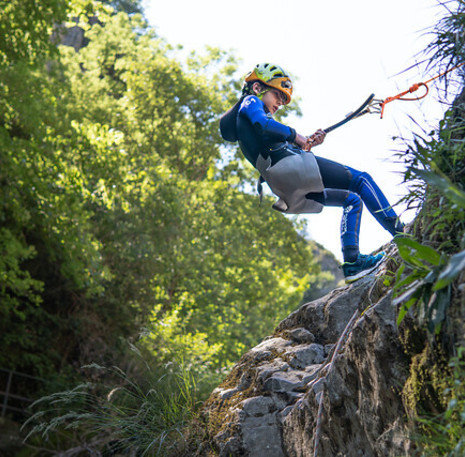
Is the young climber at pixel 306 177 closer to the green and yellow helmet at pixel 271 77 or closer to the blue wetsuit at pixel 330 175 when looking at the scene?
the blue wetsuit at pixel 330 175

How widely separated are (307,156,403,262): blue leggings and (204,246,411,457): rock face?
343mm

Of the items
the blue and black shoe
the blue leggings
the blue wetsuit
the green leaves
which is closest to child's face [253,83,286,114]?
the blue wetsuit

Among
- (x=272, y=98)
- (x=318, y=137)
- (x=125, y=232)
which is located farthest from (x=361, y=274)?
(x=125, y=232)

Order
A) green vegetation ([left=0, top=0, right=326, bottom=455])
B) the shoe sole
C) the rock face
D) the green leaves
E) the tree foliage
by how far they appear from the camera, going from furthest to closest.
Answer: the tree foliage, green vegetation ([left=0, top=0, right=326, bottom=455]), the shoe sole, the rock face, the green leaves

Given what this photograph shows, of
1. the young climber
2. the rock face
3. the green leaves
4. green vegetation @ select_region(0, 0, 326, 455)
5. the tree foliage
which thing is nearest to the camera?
the green leaves

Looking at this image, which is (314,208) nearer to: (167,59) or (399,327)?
(399,327)

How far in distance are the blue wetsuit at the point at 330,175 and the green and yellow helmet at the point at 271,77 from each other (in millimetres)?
237

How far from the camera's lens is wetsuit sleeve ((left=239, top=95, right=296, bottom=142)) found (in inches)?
158

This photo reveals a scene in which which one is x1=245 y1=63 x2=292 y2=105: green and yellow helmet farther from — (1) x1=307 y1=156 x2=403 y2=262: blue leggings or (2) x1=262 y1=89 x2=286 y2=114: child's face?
(1) x1=307 y1=156 x2=403 y2=262: blue leggings

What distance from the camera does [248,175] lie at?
1945 cm

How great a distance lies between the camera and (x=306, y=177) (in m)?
4.02

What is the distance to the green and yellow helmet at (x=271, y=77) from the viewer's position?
4387 millimetres

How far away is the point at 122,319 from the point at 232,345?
11.3 ft

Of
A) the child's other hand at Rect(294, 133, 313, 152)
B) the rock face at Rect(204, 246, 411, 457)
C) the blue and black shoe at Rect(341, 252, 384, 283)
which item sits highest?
the child's other hand at Rect(294, 133, 313, 152)
